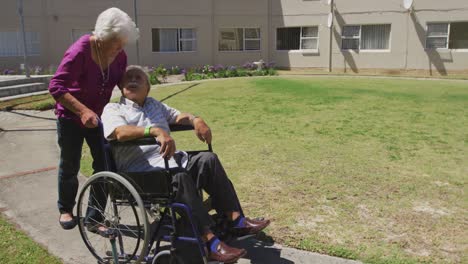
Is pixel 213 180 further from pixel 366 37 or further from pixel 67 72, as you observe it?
pixel 366 37

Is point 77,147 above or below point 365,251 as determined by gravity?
above

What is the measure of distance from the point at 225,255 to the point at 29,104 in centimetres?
994

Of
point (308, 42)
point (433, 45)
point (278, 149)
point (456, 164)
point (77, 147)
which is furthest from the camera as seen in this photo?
point (308, 42)

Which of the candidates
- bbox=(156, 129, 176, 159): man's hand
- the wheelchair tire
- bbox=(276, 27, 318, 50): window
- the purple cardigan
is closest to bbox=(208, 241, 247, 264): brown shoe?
the wheelchair tire

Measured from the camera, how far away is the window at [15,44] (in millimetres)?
21969

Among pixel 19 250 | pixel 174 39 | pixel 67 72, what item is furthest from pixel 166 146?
pixel 174 39

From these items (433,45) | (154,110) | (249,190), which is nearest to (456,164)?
(249,190)

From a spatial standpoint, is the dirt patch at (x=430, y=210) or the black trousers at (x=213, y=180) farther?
the dirt patch at (x=430, y=210)

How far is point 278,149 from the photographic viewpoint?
6.34 meters

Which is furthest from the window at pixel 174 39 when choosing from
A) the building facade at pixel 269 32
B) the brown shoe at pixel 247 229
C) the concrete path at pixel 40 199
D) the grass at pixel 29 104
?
the brown shoe at pixel 247 229

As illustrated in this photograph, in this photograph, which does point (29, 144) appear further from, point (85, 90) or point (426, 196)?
point (426, 196)

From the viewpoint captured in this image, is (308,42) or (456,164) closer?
(456,164)

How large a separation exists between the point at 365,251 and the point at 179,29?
67.5 feet

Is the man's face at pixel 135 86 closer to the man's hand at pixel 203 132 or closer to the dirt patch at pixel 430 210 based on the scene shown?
the man's hand at pixel 203 132
